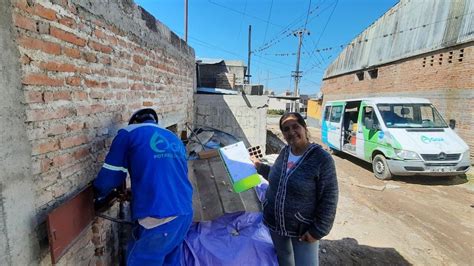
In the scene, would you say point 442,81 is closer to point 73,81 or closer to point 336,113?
point 336,113

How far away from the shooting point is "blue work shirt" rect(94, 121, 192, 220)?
192 centimetres

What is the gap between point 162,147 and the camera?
6.72 ft

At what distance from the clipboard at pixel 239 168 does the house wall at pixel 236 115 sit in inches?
187

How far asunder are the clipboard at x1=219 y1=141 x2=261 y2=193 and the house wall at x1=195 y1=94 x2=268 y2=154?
4.74 meters

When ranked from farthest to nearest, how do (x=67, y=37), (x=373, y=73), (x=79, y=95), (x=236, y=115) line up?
(x=373, y=73), (x=236, y=115), (x=79, y=95), (x=67, y=37)

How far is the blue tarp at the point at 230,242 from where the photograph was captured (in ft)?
8.60

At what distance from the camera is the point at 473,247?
12.9 feet

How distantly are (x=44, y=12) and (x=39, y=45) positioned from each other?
21 centimetres

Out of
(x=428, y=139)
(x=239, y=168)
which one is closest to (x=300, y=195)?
(x=239, y=168)

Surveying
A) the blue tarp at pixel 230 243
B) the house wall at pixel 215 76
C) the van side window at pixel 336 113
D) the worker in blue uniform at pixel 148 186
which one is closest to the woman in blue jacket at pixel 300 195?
the blue tarp at pixel 230 243

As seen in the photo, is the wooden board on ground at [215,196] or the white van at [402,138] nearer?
the wooden board on ground at [215,196]

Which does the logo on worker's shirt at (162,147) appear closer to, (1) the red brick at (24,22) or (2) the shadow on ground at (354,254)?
(1) the red brick at (24,22)

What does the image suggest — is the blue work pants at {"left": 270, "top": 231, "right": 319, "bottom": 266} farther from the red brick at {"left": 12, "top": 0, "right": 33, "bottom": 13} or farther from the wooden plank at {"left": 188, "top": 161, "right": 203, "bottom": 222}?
the red brick at {"left": 12, "top": 0, "right": 33, "bottom": 13}

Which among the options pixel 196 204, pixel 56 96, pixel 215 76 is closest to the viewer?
pixel 56 96
